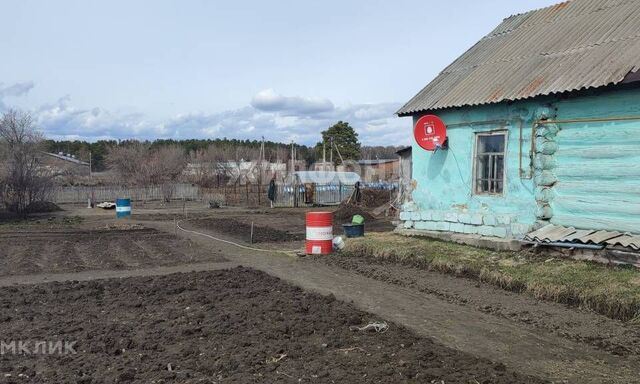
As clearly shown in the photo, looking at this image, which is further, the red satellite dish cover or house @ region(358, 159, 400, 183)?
house @ region(358, 159, 400, 183)

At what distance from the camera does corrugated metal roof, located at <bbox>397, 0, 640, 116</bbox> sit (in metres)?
10.5

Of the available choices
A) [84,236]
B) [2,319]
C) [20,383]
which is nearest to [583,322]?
[20,383]

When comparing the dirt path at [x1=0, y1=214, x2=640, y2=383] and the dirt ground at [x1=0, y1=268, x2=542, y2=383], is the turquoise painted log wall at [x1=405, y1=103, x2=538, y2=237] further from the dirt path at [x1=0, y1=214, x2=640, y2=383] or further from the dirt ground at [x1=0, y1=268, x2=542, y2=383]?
the dirt ground at [x1=0, y1=268, x2=542, y2=383]

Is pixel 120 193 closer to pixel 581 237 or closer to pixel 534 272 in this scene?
pixel 581 237

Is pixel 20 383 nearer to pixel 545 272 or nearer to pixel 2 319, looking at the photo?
pixel 2 319

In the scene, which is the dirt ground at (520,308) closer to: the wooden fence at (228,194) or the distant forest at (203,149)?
the wooden fence at (228,194)

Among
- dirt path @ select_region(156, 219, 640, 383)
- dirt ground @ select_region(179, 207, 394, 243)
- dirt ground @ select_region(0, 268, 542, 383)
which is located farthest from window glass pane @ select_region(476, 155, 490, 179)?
dirt ground @ select_region(179, 207, 394, 243)

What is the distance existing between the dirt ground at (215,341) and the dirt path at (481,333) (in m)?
0.40

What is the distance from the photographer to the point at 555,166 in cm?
1107

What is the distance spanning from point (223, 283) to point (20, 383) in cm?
475

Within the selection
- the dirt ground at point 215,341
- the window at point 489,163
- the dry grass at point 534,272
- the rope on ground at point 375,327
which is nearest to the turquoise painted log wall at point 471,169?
the window at point 489,163

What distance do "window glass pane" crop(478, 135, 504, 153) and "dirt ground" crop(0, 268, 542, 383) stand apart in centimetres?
626

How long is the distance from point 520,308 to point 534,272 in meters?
1.69

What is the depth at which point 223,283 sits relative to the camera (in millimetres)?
9500
